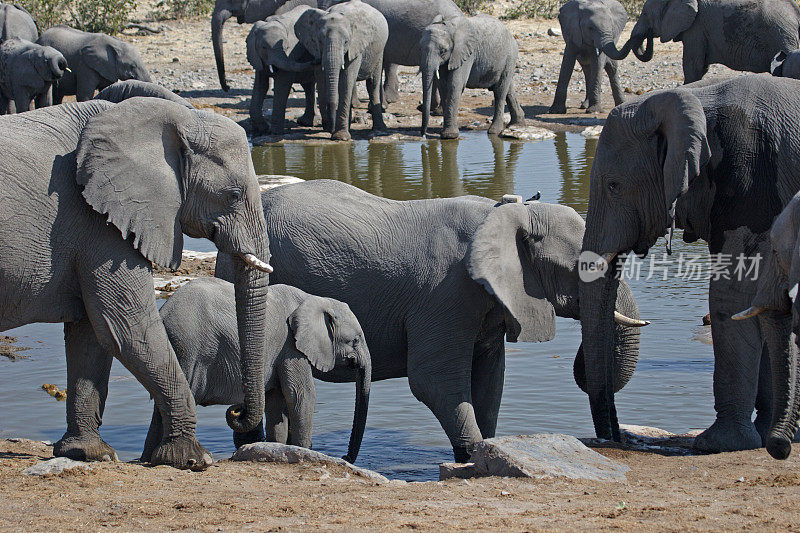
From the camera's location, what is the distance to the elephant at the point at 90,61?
20.4 metres

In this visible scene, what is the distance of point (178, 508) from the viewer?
15.2 feet

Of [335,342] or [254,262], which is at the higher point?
[254,262]

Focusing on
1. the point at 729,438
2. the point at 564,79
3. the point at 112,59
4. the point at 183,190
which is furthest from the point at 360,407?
the point at 564,79

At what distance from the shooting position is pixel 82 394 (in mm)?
5699

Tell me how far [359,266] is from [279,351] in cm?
68

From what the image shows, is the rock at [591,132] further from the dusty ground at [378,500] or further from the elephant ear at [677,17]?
the dusty ground at [378,500]

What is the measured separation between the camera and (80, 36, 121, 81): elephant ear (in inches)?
804

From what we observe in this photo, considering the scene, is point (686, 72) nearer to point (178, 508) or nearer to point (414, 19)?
point (414, 19)

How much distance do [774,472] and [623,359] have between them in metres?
1.48

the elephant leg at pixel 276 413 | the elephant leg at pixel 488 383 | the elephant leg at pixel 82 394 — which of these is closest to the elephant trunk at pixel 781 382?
the elephant leg at pixel 488 383

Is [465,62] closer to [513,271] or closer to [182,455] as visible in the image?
[513,271]

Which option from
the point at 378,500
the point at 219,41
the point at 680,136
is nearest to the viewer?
the point at 378,500

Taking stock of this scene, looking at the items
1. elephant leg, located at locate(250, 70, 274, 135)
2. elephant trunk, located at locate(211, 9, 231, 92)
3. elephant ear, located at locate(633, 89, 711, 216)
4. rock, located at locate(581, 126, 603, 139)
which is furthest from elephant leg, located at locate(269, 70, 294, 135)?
elephant ear, located at locate(633, 89, 711, 216)

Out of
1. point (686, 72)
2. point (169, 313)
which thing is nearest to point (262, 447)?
point (169, 313)
